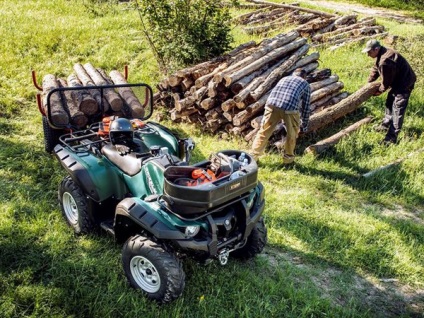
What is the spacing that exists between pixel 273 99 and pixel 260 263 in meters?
3.24

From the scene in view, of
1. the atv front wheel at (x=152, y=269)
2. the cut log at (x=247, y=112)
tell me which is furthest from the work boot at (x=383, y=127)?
the atv front wheel at (x=152, y=269)

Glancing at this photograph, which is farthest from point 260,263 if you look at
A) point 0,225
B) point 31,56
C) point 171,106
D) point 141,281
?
point 31,56

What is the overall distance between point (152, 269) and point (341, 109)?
6.04 meters

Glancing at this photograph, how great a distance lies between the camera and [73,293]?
479cm

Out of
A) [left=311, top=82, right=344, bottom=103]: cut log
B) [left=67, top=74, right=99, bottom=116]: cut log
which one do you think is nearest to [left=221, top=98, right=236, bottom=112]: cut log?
[left=311, top=82, right=344, bottom=103]: cut log

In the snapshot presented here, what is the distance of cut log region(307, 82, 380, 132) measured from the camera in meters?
9.01

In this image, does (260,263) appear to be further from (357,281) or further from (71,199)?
(71,199)

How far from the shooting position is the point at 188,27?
10766 millimetres

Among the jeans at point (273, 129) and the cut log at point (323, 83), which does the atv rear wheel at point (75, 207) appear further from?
the cut log at point (323, 83)

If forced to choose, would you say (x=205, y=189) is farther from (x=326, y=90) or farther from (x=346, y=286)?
(x=326, y=90)

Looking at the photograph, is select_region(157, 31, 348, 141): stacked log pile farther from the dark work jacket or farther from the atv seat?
the atv seat

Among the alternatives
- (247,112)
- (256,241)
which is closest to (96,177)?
(256,241)

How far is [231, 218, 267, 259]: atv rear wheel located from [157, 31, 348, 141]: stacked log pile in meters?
3.49

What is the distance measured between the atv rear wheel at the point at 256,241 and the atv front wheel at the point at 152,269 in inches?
44.8
